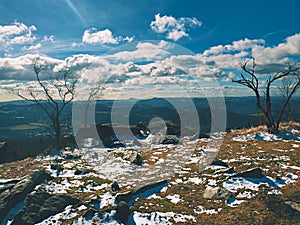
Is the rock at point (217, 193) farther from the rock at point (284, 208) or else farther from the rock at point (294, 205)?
the rock at point (294, 205)

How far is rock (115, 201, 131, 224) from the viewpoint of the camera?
13203 millimetres

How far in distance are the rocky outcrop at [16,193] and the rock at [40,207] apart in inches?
53.8

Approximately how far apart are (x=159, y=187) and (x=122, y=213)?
490cm

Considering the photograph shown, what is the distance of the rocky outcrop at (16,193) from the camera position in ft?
49.4

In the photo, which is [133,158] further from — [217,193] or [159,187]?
[217,193]

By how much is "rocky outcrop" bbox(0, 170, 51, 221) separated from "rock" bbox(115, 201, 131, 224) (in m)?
6.87

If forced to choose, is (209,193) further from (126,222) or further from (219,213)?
(126,222)

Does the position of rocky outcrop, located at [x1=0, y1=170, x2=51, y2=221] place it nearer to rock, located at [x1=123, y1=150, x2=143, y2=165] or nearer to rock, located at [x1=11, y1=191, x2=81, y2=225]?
rock, located at [x1=11, y1=191, x2=81, y2=225]

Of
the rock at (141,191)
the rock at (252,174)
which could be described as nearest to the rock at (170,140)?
the rock at (141,191)

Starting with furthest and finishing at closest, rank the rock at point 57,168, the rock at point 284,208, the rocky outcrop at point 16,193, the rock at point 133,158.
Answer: the rock at point 133,158, the rock at point 57,168, the rocky outcrop at point 16,193, the rock at point 284,208

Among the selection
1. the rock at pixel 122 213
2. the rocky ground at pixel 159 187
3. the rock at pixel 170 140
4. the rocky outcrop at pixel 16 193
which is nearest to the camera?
the rock at pixel 122 213

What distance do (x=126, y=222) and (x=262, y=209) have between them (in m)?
7.21

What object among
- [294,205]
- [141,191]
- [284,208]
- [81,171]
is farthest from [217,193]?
[81,171]

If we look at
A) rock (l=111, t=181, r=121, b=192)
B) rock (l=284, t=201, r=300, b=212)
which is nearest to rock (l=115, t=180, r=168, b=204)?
rock (l=111, t=181, r=121, b=192)
